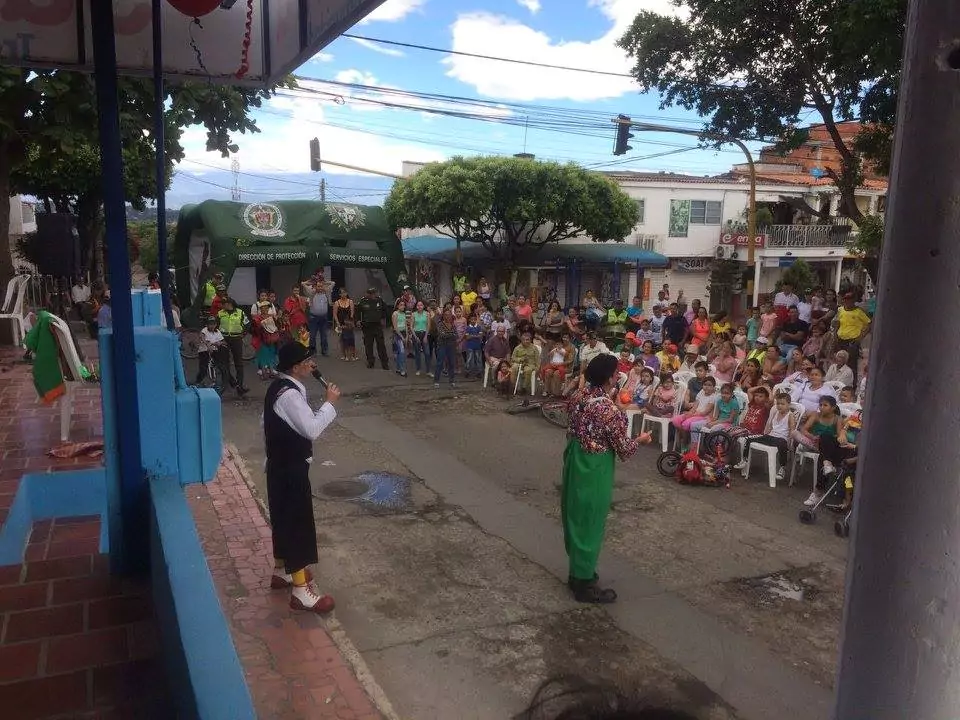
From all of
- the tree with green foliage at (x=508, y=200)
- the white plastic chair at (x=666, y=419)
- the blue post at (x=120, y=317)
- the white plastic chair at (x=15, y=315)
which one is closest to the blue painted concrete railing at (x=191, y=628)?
the blue post at (x=120, y=317)

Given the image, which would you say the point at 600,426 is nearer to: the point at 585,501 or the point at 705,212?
the point at 585,501

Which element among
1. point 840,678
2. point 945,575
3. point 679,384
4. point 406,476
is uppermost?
point 945,575

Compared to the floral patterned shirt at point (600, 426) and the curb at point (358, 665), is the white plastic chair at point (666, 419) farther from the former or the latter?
the curb at point (358, 665)

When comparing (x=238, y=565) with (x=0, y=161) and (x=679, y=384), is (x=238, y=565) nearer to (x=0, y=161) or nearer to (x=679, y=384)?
(x=679, y=384)

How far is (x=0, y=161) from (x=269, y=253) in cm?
1036

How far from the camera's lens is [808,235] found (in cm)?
3020

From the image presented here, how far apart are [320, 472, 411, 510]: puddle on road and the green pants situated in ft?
7.79

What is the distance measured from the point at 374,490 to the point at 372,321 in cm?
706

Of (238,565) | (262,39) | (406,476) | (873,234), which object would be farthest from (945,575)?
(873,234)

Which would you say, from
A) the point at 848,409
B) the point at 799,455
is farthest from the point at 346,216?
the point at 848,409

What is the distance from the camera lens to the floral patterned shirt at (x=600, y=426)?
5117mm

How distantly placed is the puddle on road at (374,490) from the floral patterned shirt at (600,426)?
2697mm

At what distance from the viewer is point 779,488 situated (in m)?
8.25

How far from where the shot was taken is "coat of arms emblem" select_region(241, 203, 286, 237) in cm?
2078
